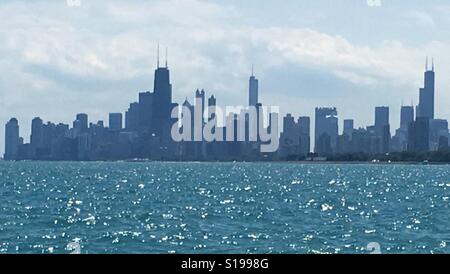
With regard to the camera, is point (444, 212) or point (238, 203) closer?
point (444, 212)

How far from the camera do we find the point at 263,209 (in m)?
52.0

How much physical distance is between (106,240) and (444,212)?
90.4ft

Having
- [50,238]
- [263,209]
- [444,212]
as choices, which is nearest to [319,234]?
[50,238]

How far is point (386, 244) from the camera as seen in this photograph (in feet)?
106

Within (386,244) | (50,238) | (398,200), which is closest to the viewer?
(386,244)

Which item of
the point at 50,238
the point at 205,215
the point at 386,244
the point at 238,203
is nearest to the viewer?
the point at 386,244

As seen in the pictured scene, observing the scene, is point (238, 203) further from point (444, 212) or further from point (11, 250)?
point (11, 250)

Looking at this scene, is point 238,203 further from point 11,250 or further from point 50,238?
point 11,250
